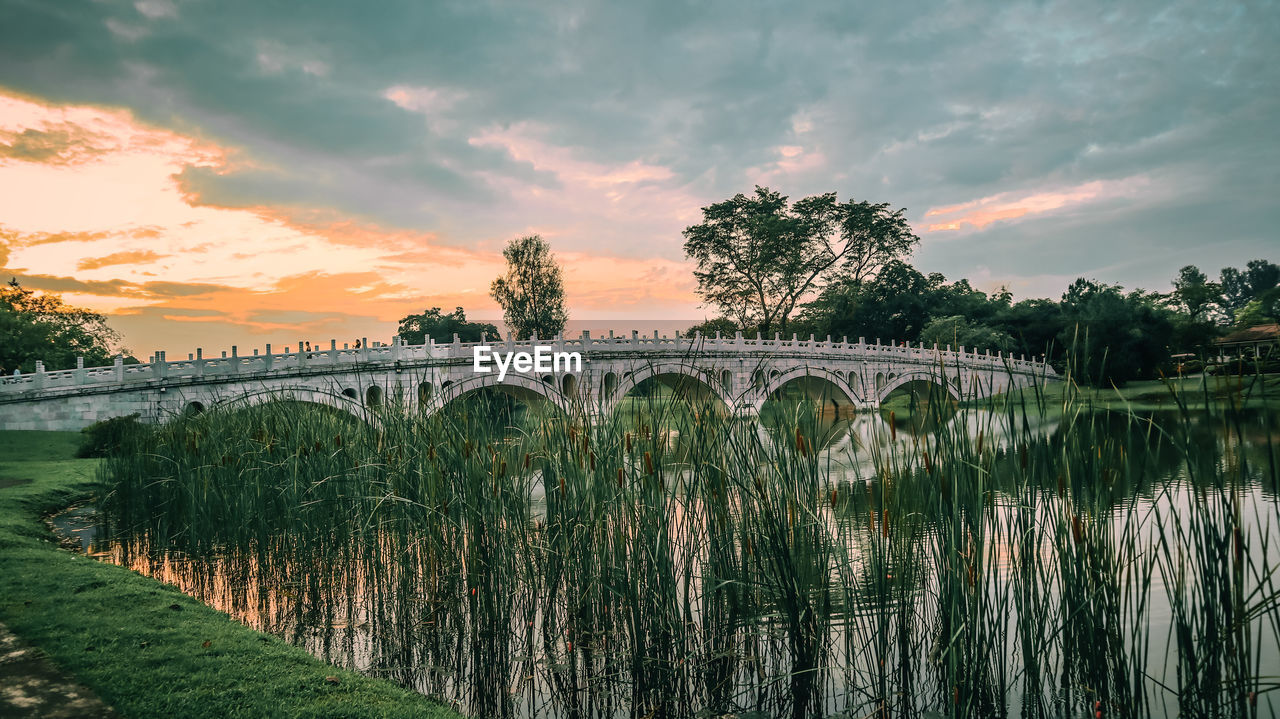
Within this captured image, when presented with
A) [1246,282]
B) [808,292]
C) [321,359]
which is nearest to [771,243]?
[808,292]

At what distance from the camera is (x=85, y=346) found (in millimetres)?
39156

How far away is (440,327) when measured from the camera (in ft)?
182

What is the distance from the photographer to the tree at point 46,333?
30.5m

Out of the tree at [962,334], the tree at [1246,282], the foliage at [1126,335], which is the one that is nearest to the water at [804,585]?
the foliage at [1126,335]

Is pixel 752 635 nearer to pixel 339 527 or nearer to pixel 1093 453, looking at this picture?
pixel 1093 453

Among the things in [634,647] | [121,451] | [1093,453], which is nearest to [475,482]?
[634,647]

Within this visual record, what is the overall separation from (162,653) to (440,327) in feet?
176

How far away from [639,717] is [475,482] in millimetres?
1594

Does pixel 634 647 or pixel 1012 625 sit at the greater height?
pixel 634 647

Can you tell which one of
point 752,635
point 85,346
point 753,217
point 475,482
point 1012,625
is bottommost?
point 1012,625

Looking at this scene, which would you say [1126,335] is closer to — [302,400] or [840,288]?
[840,288]

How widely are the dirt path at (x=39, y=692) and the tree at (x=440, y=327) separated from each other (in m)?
49.7

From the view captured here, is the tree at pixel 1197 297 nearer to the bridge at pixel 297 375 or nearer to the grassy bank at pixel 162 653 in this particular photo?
the bridge at pixel 297 375

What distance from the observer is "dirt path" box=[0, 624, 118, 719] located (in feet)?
10.2
